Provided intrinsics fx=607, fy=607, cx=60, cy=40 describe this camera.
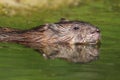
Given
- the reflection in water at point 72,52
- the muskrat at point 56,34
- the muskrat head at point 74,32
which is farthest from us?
the muskrat head at point 74,32

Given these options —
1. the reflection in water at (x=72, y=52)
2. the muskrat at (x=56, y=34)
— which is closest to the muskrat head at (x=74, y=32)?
the muskrat at (x=56, y=34)

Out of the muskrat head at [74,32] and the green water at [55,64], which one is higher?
the muskrat head at [74,32]

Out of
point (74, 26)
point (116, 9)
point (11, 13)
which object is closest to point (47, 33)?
point (74, 26)

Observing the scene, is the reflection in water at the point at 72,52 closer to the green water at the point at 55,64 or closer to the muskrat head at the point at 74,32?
the green water at the point at 55,64

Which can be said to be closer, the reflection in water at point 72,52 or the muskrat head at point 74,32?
the reflection in water at point 72,52

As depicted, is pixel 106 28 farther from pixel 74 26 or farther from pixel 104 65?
pixel 104 65

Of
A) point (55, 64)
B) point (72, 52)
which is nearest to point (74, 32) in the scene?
point (72, 52)

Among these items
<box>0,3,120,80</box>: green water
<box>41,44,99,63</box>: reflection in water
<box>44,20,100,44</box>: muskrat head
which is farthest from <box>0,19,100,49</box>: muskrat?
<box>0,3,120,80</box>: green water
